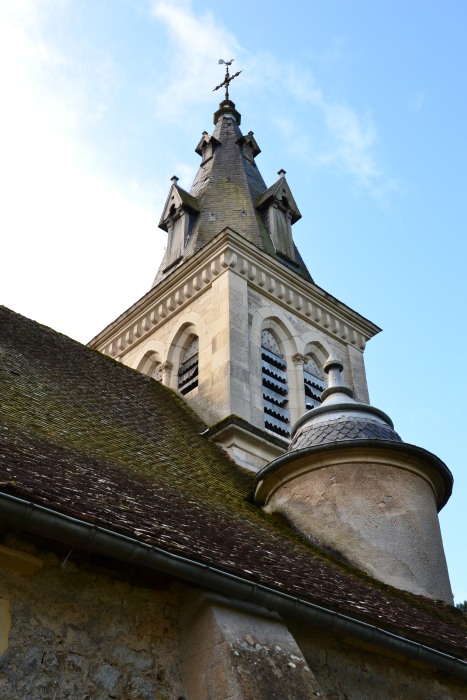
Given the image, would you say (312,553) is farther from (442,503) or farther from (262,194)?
(262,194)

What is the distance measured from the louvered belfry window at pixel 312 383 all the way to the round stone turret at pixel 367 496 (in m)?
4.26

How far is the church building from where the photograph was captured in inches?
181

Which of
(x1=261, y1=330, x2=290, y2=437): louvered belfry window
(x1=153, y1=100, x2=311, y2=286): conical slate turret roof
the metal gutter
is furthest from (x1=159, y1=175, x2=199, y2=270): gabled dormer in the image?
the metal gutter

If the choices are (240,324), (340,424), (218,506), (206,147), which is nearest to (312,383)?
(240,324)

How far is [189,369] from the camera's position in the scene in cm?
1345

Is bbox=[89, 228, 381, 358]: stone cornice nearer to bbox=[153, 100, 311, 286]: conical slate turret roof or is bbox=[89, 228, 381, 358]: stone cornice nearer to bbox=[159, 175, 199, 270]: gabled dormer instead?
bbox=[153, 100, 311, 286]: conical slate turret roof

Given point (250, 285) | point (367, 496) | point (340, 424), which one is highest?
point (250, 285)

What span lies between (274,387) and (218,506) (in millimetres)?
5768

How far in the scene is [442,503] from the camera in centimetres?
922

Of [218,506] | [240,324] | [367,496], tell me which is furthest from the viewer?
[240,324]

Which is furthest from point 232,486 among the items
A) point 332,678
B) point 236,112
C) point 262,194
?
point 236,112

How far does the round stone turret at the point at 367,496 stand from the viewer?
26.2 ft

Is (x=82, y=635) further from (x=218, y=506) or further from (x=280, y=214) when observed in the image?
(x=280, y=214)

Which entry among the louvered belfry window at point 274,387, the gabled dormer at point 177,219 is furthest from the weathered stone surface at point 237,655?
the gabled dormer at point 177,219
